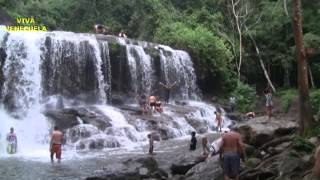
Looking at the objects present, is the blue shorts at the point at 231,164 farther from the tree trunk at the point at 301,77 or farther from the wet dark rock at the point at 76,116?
the wet dark rock at the point at 76,116

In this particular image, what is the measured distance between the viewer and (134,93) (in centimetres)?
3002

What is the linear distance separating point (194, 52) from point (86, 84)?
8443 mm

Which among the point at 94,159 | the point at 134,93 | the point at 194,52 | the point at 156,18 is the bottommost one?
the point at 94,159

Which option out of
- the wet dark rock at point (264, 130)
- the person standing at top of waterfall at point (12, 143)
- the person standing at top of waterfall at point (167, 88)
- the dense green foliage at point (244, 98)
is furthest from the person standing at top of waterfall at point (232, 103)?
the wet dark rock at point (264, 130)

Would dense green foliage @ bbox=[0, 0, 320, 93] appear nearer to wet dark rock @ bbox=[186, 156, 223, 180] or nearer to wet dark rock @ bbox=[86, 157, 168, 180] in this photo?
wet dark rock @ bbox=[86, 157, 168, 180]

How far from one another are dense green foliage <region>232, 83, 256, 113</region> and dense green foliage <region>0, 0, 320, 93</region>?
2.45m

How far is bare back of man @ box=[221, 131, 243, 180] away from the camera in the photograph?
1072cm

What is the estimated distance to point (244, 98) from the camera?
3181 centimetres

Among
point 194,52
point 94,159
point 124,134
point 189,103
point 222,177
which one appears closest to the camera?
point 222,177

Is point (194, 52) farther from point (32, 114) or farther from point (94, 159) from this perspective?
point (94, 159)

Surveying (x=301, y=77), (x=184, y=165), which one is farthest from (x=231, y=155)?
(x=301, y=77)

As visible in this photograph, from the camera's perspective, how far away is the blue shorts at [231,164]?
1071 centimetres

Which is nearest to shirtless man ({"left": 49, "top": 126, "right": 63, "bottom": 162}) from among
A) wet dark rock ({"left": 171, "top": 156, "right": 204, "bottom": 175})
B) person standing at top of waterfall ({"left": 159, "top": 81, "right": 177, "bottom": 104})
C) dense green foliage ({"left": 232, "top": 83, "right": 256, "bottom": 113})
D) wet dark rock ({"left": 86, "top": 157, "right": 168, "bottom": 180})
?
wet dark rock ({"left": 86, "top": 157, "right": 168, "bottom": 180})

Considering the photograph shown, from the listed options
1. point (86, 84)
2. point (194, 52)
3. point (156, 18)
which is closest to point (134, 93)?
point (86, 84)
